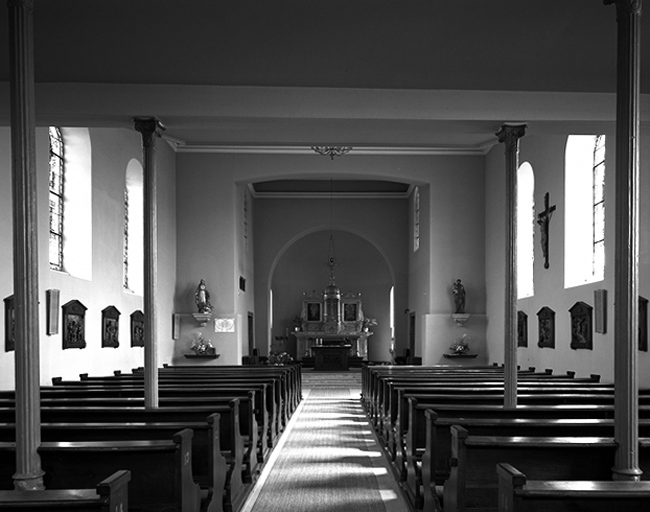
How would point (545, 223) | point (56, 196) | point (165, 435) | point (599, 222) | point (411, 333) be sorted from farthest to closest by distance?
1. point (411, 333)
2. point (545, 223)
3. point (599, 222)
4. point (56, 196)
5. point (165, 435)

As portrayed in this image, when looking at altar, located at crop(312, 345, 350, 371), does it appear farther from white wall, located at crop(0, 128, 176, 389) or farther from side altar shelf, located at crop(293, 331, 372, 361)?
white wall, located at crop(0, 128, 176, 389)

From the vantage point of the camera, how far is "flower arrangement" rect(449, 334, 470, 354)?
19.2 metres

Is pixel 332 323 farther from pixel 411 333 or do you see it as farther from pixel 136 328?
pixel 136 328

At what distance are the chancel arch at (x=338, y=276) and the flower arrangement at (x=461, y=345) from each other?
845 centimetres

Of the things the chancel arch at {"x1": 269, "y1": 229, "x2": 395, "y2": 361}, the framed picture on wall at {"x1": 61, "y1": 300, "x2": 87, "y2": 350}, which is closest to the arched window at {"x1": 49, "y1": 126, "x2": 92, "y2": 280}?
the framed picture on wall at {"x1": 61, "y1": 300, "x2": 87, "y2": 350}

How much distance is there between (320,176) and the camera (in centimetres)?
2038

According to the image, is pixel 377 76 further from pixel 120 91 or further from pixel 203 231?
pixel 203 231

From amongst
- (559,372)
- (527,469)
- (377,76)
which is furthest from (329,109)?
(559,372)

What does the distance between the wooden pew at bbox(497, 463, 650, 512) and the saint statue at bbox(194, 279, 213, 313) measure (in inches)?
645

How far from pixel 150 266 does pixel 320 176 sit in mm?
12794

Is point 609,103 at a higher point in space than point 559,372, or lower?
higher

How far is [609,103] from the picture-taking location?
7.90 m

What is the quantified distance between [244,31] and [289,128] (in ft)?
7.66

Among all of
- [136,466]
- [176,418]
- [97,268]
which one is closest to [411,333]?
[97,268]
